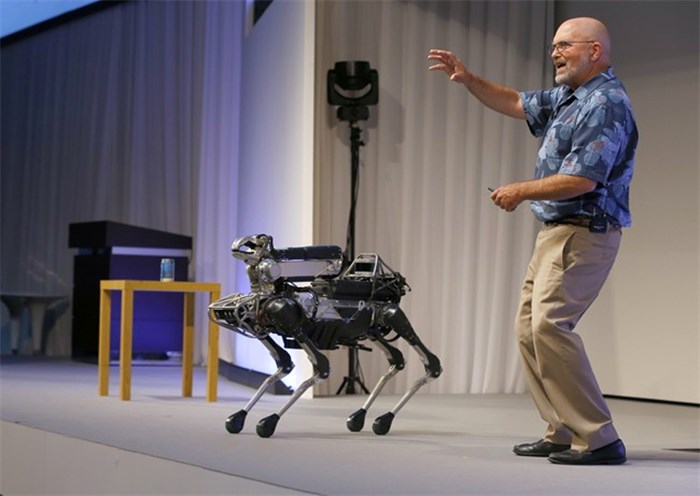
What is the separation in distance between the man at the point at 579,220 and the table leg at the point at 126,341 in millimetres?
2194

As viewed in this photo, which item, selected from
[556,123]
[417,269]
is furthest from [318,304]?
[417,269]

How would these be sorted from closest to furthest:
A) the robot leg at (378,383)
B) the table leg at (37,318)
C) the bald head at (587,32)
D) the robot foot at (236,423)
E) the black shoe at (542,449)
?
A: the bald head at (587,32), the black shoe at (542,449), the robot foot at (236,423), the robot leg at (378,383), the table leg at (37,318)

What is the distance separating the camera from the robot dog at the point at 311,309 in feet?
11.2

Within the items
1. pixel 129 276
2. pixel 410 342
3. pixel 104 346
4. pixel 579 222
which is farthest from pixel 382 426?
pixel 129 276

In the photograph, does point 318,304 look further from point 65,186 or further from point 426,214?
point 65,186

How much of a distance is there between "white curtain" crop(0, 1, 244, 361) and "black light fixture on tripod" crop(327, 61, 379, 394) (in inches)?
83.2

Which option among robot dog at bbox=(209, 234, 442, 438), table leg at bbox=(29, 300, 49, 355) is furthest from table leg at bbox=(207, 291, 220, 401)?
table leg at bbox=(29, 300, 49, 355)

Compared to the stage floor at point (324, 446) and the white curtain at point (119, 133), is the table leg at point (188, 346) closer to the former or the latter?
the stage floor at point (324, 446)

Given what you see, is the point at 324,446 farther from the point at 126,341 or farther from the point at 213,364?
the point at 126,341

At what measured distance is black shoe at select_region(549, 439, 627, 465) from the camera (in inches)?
115

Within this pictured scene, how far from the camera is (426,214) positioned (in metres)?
5.66

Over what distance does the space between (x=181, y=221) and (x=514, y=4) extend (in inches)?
132

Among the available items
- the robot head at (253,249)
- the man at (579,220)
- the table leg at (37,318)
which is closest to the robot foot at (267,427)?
the robot head at (253,249)

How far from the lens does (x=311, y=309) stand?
11.5 feet
